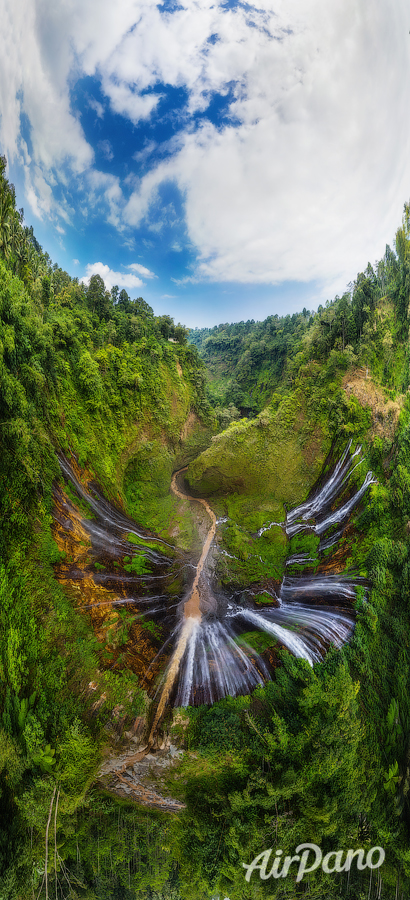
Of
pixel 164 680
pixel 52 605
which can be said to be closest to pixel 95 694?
pixel 164 680

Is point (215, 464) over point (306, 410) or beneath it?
beneath

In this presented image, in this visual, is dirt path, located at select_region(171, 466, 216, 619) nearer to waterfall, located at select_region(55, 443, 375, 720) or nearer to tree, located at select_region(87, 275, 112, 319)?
waterfall, located at select_region(55, 443, 375, 720)

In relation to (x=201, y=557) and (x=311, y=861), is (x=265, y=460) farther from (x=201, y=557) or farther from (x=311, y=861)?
(x=311, y=861)

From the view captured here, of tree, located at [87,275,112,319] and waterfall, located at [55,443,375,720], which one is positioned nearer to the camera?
waterfall, located at [55,443,375,720]

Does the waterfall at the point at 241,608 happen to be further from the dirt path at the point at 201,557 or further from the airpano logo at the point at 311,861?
the airpano logo at the point at 311,861

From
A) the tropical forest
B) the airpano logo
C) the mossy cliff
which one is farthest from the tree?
the airpano logo

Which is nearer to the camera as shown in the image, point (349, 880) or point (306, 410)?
point (349, 880)

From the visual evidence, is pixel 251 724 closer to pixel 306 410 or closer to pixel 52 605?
pixel 52 605
